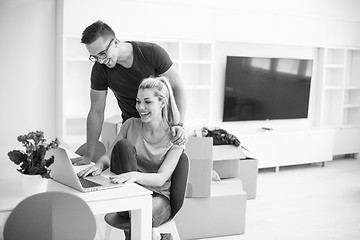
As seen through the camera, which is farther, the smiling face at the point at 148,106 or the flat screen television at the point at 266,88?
the flat screen television at the point at 266,88

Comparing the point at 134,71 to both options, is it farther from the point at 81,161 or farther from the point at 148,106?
the point at 81,161

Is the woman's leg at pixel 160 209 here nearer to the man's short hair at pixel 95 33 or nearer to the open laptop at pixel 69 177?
the open laptop at pixel 69 177

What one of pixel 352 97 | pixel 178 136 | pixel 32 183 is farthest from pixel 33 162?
pixel 352 97

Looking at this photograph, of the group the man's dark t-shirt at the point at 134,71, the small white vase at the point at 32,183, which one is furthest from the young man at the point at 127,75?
the small white vase at the point at 32,183

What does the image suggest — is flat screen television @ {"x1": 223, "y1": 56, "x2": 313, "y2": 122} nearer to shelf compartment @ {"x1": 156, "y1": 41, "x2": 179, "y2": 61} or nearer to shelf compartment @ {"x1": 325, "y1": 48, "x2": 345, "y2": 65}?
shelf compartment @ {"x1": 325, "y1": 48, "x2": 345, "y2": 65}

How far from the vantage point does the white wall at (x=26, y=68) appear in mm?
4574

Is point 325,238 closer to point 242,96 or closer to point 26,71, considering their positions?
point 242,96

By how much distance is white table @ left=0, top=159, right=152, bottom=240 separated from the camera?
6.26 ft

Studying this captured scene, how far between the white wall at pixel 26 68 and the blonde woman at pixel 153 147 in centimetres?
238

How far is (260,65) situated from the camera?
586cm

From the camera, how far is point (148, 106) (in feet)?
8.21

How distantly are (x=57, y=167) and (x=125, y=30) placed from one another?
2.89 meters

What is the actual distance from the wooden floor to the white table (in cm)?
170

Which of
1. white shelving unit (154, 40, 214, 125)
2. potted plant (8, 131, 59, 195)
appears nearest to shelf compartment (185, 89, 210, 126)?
white shelving unit (154, 40, 214, 125)
